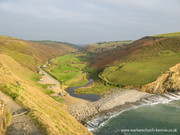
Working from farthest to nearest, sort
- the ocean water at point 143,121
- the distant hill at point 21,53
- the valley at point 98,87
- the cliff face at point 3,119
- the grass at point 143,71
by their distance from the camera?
the distant hill at point 21,53, the grass at point 143,71, the ocean water at point 143,121, the valley at point 98,87, the cliff face at point 3,119

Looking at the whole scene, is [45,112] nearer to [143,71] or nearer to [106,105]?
[106,105]

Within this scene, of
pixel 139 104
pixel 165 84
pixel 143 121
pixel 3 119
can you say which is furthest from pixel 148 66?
pixel 3 119

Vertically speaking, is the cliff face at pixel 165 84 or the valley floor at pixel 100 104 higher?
the cliff face at pixel 165 84

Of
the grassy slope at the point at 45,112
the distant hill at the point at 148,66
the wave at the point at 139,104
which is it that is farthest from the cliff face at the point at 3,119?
the distant hill at the point at 148,66

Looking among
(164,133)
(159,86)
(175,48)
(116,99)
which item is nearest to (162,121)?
(164,133)

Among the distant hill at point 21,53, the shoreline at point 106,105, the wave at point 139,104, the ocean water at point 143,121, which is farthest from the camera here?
the distant hill at point 21,53

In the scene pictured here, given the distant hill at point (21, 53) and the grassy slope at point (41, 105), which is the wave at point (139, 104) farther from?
the distant hill at point (21, 53)

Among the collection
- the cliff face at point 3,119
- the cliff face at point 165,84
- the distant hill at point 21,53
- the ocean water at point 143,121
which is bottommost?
the ocean water at point 143,121
